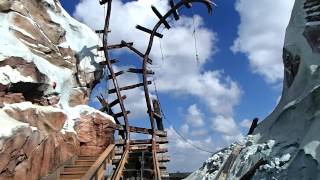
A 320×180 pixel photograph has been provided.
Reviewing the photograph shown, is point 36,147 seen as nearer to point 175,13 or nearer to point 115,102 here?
point 115,102

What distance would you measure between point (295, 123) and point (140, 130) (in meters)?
9.95

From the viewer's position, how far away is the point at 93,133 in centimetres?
1516

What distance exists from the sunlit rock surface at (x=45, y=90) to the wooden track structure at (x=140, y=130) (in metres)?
0.69

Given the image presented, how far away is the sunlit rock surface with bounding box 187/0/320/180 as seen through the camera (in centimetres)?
613

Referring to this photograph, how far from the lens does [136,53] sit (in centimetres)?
1777

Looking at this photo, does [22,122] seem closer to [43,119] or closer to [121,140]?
[43,119]

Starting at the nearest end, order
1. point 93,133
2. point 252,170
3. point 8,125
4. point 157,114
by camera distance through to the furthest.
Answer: point 252,170 < point 8,125 < point 93,133 < point 157,114

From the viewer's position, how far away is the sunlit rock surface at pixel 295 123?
613 centimetres

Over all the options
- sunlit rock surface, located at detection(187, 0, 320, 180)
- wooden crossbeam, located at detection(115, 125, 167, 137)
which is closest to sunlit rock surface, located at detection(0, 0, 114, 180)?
wooden crossbeam, located at detection(115, 125, 167, 137)

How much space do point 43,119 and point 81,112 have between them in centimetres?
240

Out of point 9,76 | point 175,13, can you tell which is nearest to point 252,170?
point 9,76

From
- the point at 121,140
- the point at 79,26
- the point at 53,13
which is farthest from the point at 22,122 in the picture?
the point at 79,26

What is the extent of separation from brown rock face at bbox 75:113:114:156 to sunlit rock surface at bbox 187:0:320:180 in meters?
6.18

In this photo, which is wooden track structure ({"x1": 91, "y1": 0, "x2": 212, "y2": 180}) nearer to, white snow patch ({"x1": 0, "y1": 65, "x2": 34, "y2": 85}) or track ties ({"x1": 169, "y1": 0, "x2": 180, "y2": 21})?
track ties ({"x1": 169, "y1": 0, "x2": 180, "y2": 21})
